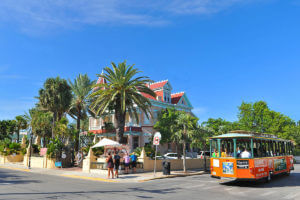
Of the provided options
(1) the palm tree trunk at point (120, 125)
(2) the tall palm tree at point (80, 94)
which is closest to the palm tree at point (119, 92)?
(1) the palm tree trunk at point (120, 125)

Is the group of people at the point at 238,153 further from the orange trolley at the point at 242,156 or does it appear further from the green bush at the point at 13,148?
the green bush at the point at 13,148

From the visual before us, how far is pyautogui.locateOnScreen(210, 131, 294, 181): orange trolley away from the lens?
13.6 meters

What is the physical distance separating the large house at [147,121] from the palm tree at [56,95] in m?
6.16

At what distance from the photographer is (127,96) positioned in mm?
26109

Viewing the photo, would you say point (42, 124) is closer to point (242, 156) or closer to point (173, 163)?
point (173, 163)

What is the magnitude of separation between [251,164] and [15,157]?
3556 cm

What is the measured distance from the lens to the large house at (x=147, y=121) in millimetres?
37656

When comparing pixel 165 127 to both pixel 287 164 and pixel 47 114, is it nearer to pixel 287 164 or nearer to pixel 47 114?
pixel 287 164

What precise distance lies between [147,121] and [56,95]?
571 inches

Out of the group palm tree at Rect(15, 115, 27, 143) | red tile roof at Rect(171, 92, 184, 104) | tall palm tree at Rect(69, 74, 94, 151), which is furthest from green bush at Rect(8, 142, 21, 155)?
red tile roof at Rect(171, 92, 184, 104)

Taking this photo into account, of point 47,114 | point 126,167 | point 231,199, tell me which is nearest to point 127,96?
point 126,167

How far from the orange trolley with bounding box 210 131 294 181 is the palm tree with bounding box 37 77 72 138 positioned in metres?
26.7

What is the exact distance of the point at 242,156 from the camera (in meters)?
13.9

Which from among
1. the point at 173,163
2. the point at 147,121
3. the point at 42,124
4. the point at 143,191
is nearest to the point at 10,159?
the point at 42,124
